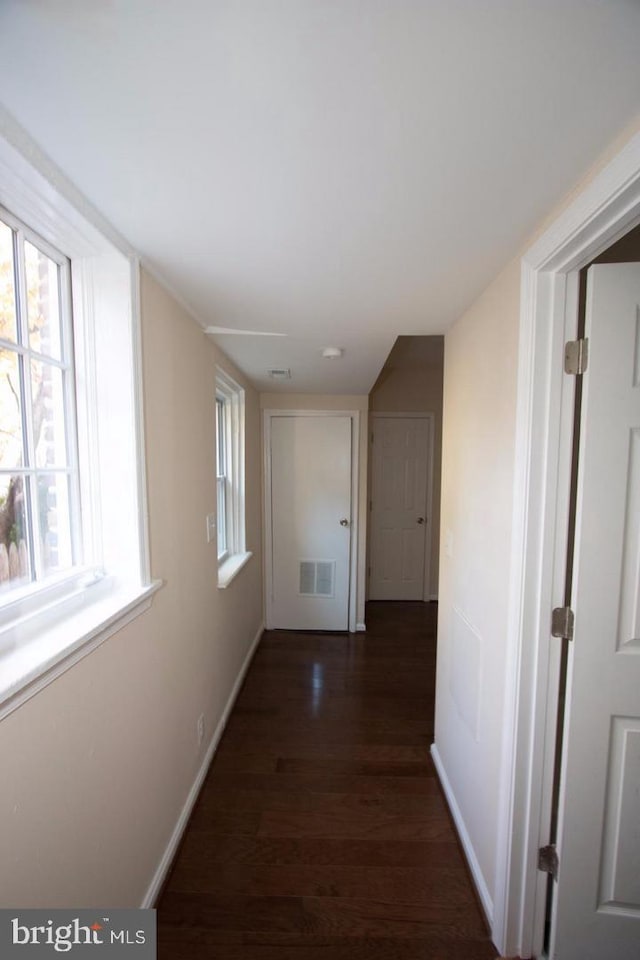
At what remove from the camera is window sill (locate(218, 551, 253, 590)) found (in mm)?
2149

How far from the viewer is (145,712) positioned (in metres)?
1.22

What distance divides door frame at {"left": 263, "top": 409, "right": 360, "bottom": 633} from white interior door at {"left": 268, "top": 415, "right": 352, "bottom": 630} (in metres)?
0.03

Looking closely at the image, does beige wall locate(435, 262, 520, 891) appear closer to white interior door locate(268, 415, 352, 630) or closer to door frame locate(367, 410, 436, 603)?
white interior door locate(268, 415, 352, 630)

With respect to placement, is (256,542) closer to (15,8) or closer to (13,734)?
(13,734)

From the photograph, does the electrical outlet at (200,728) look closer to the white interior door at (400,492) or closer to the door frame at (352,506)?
the door frame at (352,506)

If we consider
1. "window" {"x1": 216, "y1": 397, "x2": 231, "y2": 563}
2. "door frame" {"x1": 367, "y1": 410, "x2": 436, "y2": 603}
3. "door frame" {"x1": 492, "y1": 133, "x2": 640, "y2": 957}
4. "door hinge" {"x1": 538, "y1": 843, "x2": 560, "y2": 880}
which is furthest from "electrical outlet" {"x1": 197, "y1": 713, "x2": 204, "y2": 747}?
"door frame" {"x1": 367, "y1": 410, "x2": 436, "y2": 603}

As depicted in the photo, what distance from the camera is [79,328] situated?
3.67ft

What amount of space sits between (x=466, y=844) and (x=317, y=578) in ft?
7.01

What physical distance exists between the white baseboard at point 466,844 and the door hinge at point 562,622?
96 centimetres

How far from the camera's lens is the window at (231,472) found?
2.60 metres

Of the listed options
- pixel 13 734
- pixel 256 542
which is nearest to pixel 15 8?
pixel 13 734

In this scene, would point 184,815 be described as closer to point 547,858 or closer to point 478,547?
point 547,858

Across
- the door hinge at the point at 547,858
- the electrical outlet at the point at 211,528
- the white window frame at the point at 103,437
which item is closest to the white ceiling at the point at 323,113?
the white window frame at the point at 103,437

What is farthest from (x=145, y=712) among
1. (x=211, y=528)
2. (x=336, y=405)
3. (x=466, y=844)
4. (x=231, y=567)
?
(x=336, y=405)
